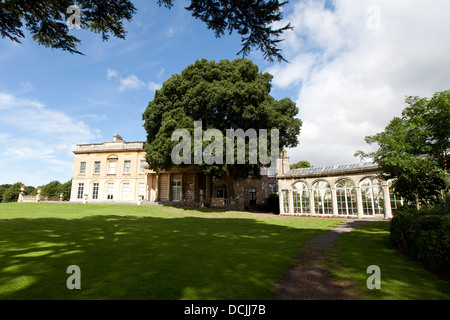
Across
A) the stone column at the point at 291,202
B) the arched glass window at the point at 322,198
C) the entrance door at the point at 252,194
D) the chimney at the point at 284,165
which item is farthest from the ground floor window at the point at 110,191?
the arched glass window at the point at 322,198

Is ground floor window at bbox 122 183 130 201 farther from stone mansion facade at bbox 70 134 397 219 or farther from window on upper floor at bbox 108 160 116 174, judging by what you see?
window on upper floor at bbox 108 160 116 174

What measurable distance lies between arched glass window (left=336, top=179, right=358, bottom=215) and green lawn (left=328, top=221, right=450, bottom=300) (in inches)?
485

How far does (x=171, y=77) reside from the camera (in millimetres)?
24297

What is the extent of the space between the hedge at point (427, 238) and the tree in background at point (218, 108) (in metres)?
13.9

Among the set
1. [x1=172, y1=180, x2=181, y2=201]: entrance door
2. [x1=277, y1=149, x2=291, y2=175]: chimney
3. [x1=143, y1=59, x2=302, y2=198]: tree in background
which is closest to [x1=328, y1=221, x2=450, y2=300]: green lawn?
[x1=143, y1=59, x2=302, y2=198]: tree in background

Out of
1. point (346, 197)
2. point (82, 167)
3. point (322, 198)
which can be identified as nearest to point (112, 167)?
point (82, 167)

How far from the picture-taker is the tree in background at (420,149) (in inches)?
372

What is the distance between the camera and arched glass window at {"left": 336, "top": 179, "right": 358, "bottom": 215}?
19.1 meters

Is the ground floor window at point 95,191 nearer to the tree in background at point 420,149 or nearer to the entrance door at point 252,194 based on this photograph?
the entrance door at point 252,194

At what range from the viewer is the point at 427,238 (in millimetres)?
5355

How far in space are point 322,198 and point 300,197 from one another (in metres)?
1.94
